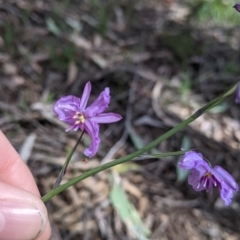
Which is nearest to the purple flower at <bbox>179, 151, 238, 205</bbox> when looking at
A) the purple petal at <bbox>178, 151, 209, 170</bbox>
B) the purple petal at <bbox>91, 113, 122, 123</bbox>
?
the purple petal at <bbox>178, 151, 209, 170</bbox>

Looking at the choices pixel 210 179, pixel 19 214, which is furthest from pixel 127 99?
pixel 210 179

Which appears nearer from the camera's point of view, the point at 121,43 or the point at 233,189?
the point at 233,189

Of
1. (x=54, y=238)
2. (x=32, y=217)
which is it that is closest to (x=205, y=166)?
(x=32, y=217)

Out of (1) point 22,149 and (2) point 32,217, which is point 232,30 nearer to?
(1) point 22,149

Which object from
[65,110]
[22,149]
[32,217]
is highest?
[65,110]

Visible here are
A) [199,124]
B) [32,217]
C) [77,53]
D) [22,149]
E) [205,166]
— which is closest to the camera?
[205,166]

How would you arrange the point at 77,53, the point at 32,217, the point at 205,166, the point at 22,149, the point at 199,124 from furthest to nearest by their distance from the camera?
the point at 77,53
the point at 199,124
the point at 22,149
the point at 32,217
the point at 205,166

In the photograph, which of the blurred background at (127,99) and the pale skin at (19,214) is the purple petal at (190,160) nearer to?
the pale skin at (19,214)

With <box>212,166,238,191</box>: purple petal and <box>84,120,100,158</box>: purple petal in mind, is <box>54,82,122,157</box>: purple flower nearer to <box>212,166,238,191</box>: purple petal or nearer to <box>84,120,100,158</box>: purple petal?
<box>84,120,100,158</box>: purple petal
